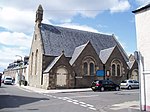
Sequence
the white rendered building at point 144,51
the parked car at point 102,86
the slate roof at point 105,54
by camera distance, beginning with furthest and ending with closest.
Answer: the slate roof at point 105,54
the parked car at point 102,86
the white rendered building at point 144,51

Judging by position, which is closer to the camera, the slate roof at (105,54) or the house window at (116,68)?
the slate roof at (105,54)

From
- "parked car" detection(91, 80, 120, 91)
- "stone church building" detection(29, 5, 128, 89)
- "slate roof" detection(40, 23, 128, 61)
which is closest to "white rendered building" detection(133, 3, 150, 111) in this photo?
"parked car" detection(91, 80, 120, 91)

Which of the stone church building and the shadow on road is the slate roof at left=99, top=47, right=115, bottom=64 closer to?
the stone church building

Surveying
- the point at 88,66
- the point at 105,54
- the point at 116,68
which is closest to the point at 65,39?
the point at 88,66

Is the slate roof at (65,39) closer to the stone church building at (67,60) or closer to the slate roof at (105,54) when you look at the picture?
the stone church building at (67,60)

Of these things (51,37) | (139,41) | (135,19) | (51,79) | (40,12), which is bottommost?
(51,79)

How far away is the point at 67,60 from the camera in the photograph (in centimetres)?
3578

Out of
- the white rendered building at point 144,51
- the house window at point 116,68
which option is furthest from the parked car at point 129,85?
the white rendered building at point 144,51

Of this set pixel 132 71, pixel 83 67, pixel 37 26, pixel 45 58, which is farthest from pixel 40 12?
pixel 132 71

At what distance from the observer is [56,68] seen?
1344 inches

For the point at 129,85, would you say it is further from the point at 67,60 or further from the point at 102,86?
the point at 67,60

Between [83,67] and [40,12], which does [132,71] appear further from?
[40,12]

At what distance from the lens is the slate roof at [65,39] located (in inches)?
1534

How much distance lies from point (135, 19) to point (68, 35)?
30.7 m
